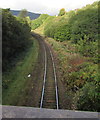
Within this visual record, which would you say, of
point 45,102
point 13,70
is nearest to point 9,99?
point 45,102

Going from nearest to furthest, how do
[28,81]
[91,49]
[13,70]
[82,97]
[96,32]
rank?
1. [82,97]
2. [28,81]
3. [13,70]
4. [91,49]
5. [96,32]

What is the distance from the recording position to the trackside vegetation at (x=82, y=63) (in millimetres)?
8320

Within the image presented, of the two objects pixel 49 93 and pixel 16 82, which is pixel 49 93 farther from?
pixel 16 82

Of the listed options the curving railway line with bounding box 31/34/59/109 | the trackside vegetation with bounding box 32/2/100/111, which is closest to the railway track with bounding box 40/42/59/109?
the curving railway line with bounding box 31/34/59/109

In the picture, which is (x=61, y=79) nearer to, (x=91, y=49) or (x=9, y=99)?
(x=9, y=99)

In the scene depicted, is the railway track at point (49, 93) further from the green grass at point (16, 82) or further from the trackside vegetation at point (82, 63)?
the green grass at point (16, 82)

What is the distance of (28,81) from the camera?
13.6 m

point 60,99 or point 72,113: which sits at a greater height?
point 72,113

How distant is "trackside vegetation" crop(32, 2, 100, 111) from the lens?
832 cm

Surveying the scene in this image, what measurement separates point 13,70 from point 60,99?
7975 millimetres

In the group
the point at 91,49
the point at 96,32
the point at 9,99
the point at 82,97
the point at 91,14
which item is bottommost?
the point at 9,99

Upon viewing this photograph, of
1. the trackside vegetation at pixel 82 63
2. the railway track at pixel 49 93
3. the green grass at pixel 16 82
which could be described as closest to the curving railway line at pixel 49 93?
the railway track at pixel 49 93

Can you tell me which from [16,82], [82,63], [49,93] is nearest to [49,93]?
[49,93]

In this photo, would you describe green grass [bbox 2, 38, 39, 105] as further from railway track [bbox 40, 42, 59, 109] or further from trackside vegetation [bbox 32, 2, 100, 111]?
trackside vegetation [bbox 32, 2, 100, 111]
